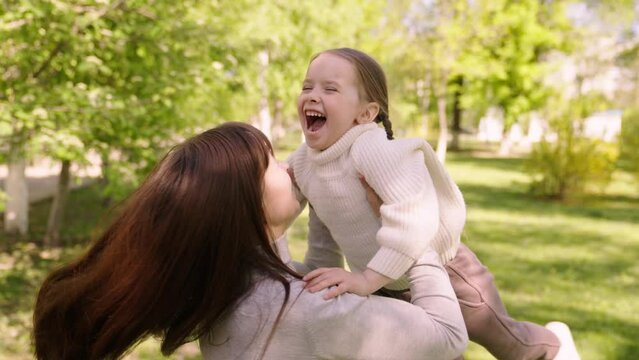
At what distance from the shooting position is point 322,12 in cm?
2334

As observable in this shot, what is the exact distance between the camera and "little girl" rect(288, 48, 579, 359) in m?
1.95

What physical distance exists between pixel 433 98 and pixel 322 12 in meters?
24.7

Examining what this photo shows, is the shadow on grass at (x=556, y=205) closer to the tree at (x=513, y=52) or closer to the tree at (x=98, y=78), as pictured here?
the tree at (x=98, y=78)

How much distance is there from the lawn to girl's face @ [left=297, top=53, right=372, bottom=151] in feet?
2.20

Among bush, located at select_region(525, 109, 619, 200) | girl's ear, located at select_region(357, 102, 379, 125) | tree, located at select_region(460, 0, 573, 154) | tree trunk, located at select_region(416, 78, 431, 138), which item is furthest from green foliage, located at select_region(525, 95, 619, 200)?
tree trunk, located at select_region(416, 78, 431, 138)

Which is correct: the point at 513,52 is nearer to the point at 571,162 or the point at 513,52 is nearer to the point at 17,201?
the point at 571,162

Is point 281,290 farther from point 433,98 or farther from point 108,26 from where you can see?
point 433,98

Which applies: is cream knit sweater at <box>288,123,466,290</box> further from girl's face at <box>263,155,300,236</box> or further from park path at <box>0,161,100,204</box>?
park path at <box>0,161,100,204</box>

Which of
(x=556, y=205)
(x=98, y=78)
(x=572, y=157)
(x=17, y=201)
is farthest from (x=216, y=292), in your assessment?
(x=572, y=157)

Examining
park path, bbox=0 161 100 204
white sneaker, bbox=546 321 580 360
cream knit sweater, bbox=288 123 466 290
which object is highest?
cream knit sweater, bbox=288 123 466 290

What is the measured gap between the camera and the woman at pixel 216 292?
1.59 m

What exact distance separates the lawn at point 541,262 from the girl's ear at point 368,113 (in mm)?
590

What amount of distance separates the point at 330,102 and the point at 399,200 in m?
0.47

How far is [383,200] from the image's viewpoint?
1965 millimetres
